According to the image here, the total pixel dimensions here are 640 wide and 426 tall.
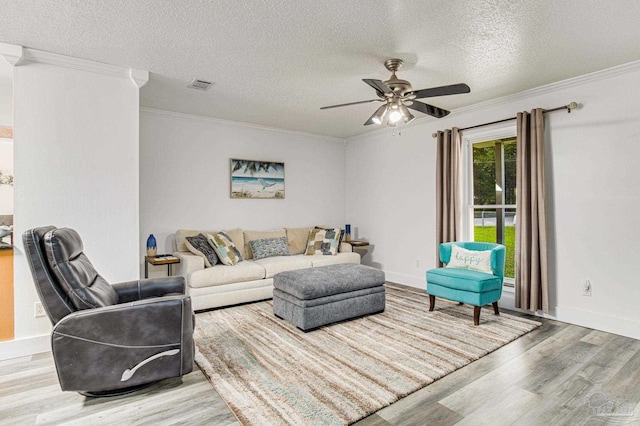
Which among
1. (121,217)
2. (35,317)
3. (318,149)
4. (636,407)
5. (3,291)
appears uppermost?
(318,149)

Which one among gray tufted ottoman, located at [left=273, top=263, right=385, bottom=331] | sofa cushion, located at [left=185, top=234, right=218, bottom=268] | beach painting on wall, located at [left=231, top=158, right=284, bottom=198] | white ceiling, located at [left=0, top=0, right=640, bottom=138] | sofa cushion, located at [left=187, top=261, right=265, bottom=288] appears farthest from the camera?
beach painting on wall, located at [left=231, top=158, right=284, bottom=198]

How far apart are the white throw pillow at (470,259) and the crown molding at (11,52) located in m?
4.56

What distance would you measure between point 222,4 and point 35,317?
9.75ft

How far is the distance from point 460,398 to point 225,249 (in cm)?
321

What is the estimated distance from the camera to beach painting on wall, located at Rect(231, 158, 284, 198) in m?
5.30

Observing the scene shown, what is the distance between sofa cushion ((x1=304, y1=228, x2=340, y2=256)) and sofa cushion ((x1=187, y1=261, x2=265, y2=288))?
115 centimetres

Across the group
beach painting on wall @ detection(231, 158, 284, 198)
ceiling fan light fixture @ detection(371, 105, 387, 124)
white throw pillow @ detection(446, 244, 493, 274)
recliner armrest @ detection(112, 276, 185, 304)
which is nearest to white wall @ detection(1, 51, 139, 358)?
recliner armrest @ detection(112, 276, 185, 304)

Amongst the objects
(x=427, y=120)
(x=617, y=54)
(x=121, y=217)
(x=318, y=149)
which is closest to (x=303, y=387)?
(x=121, y=217)

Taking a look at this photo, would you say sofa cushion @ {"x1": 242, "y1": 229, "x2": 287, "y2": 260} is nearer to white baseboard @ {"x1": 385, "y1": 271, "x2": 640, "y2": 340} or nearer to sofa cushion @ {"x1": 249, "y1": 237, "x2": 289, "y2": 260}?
sofa cushion @ {"x1": 249, "y1": 237, "x2": 289, "y2": 260}

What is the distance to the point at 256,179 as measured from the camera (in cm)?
550

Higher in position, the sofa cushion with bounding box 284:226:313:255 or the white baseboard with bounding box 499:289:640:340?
the sofa cushion with bounding box 284:226:313:255

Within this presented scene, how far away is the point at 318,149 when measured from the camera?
6230 mm

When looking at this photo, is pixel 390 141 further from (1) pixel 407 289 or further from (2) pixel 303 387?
(2) pixel 303 387

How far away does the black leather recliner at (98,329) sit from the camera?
201cm
